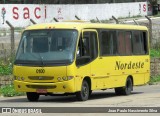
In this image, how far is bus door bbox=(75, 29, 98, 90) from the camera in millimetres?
21391

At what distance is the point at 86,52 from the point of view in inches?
868

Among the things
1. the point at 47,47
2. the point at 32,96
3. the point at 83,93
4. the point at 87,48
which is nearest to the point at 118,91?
the point at 87,48

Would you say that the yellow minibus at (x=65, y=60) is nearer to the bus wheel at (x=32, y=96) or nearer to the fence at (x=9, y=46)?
the bus wheel at (x=32, y=96)

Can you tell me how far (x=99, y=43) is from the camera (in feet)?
75.8

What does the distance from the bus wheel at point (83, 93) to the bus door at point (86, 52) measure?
0.29 metres

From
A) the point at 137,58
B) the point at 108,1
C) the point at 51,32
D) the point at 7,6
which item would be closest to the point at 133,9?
the point at 108,1

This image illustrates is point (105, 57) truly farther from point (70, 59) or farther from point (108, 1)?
point (108, 1)

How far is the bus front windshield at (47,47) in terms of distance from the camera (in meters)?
21.1

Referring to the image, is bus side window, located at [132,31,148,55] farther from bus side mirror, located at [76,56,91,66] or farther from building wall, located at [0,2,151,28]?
building wall, located at [0,2,151,28]

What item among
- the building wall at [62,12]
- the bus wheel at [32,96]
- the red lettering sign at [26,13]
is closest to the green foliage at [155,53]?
the building wall at [62,12]

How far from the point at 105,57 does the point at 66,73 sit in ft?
10.4

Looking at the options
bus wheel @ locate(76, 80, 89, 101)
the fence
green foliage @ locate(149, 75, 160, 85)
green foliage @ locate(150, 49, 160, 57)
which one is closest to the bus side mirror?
bus wheel @ locate(76, 80, 89, 101)

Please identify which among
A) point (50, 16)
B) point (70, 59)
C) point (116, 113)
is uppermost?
point (50, 16)

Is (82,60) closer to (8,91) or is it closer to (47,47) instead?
(47,47)
